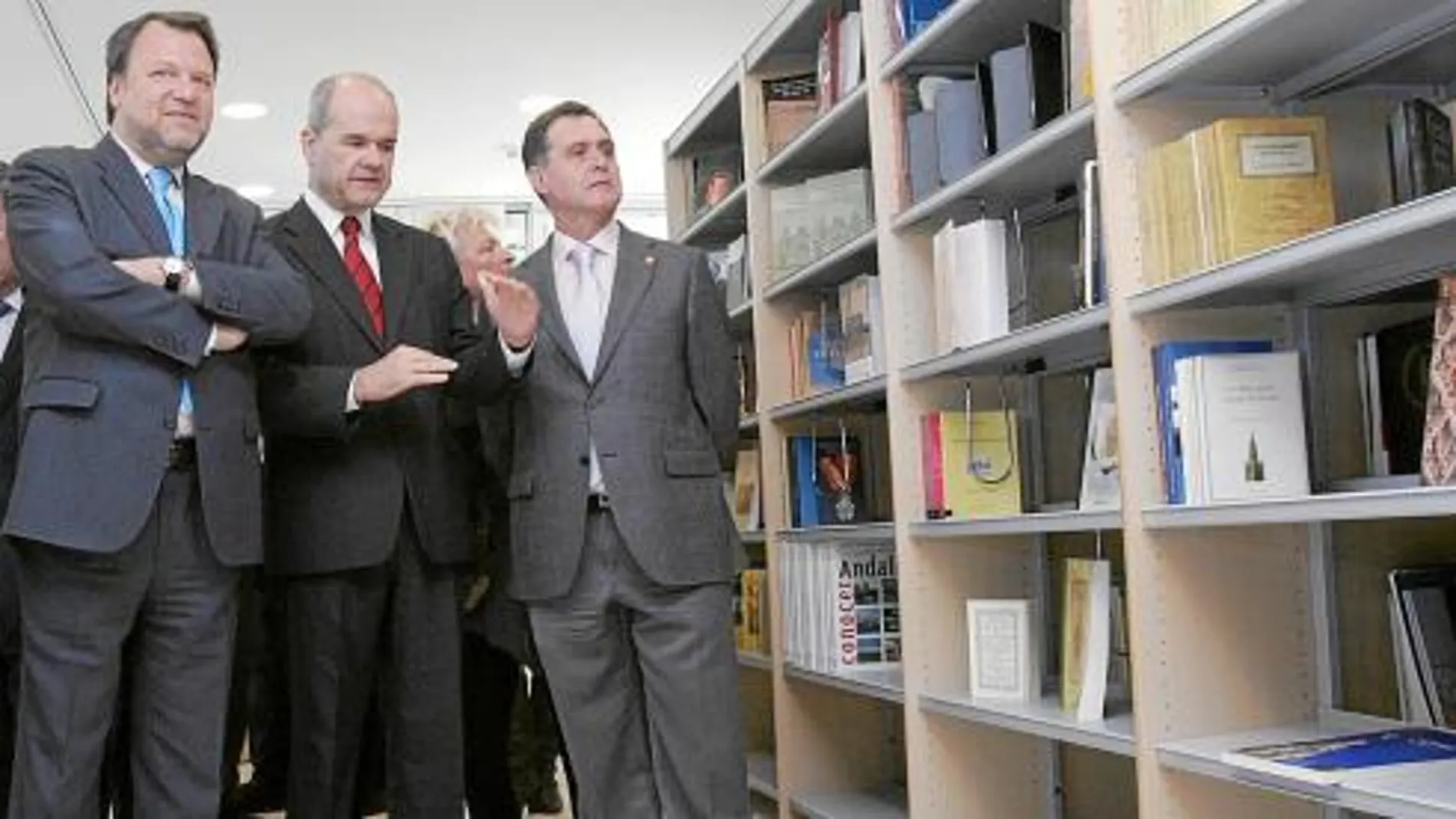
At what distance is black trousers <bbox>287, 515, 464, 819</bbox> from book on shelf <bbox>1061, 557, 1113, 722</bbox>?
1.15 m

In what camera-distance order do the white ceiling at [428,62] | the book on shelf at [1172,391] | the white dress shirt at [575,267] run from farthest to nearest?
the white ceiling at [428,62] < the white dress shirt at [575,267] < the book on shelf at [1172,391]

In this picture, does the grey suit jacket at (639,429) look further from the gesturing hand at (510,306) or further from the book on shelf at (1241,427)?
the book on shelf at (1241,427)

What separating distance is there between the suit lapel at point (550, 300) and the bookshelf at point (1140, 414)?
740 millimetres

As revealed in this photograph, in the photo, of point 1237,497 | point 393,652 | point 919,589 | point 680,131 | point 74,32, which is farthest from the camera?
point 74,32

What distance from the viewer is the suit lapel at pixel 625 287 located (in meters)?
2.84

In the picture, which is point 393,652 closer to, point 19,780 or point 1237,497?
point 19,780

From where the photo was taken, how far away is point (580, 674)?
2.82m

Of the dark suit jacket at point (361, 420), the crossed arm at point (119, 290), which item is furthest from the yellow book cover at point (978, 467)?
the crossed arm at point (119, 290)

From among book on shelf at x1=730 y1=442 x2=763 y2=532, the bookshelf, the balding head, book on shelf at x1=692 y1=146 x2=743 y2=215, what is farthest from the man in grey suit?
book on shelf at x1=692 y1=146 x2=743 y2=215

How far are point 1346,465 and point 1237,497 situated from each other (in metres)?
0.29

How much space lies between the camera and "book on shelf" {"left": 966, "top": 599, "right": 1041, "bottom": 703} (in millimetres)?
2883

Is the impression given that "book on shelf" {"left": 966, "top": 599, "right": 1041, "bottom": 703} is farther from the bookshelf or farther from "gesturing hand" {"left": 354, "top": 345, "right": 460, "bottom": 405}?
"gesturing hand" {"left": 354, "top": 345, "right": 460, "bottom": 405}

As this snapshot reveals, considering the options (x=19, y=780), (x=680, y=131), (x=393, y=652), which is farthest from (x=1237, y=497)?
(x=680, y=131)

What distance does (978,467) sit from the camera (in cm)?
305
